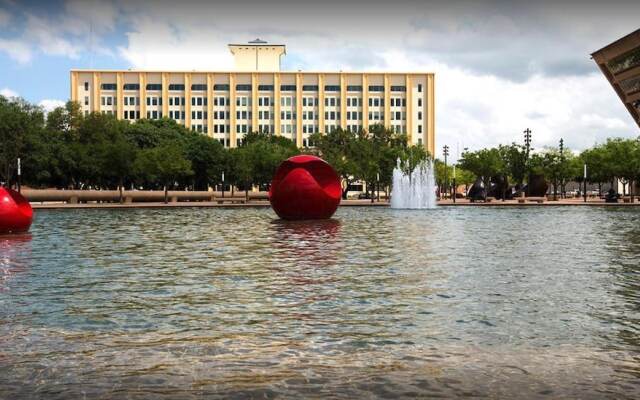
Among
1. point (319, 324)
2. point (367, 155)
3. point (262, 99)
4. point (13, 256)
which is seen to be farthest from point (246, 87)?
point (319, 324)

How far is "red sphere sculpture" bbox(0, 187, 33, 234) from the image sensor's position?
2147cm

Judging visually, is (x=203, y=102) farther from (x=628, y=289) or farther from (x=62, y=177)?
(x=628, y=289)

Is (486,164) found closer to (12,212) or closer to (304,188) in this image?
(304,188)

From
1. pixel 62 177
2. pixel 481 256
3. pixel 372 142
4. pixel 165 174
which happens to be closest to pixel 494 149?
pixel 372 142

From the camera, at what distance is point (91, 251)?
1698 cm

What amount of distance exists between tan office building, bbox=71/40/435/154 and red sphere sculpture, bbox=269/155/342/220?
4231 inches

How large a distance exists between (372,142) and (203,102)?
50305mm

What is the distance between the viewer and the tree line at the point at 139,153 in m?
62.7

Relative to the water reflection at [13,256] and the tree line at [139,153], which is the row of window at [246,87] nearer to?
the tree line at [139,153]

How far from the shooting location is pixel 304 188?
29406mm

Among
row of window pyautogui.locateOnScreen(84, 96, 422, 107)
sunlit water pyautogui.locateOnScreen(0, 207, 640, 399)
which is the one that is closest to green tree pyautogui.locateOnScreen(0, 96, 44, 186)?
sunlit water pyautogui.locateOnScreen(0, 207, 640, 399)

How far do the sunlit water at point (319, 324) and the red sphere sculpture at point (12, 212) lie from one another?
602 cm

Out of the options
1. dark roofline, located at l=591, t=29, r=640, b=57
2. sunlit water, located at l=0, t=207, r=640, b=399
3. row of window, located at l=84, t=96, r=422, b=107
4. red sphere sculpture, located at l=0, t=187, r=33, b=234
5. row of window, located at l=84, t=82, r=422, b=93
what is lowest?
sunlit water, located at l=0, t=207, r=640, b=399

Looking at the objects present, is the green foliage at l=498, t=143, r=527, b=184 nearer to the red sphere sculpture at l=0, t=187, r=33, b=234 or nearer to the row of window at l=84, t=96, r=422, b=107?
the row of window at l=84, t=96, r=422, b=107
